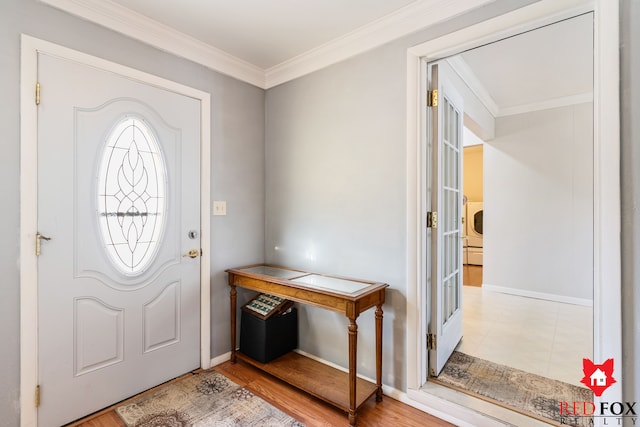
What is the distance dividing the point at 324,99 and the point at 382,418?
7.30 feet

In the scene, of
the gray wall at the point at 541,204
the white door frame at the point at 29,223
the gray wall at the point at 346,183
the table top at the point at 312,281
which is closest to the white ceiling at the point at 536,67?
the gray wall at the point at 541,204

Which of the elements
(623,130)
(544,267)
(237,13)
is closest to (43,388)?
(237,13)

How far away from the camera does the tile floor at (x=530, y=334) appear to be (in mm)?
2381

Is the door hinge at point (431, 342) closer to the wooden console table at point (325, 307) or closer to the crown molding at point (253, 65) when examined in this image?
the wooden console table at point (325, 307)

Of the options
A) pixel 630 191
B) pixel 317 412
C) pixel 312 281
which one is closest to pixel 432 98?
pixel 630 191

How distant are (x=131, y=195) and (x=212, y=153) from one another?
2.19 feet

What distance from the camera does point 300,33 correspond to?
216 cm

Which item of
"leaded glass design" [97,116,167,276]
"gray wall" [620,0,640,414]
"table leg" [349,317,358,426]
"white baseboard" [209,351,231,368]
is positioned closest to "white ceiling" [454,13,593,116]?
"gray wall" [620,0,640,414]

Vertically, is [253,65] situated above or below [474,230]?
above

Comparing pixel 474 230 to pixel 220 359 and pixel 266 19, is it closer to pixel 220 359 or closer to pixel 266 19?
pixel 220 359

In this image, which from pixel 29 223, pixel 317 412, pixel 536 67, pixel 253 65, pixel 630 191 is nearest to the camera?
pixel 630 191

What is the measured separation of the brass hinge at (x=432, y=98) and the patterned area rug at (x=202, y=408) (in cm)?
212

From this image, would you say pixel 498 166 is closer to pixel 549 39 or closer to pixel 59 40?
pixel 549 39

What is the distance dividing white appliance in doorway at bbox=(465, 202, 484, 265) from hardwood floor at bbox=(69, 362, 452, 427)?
17.5ft
